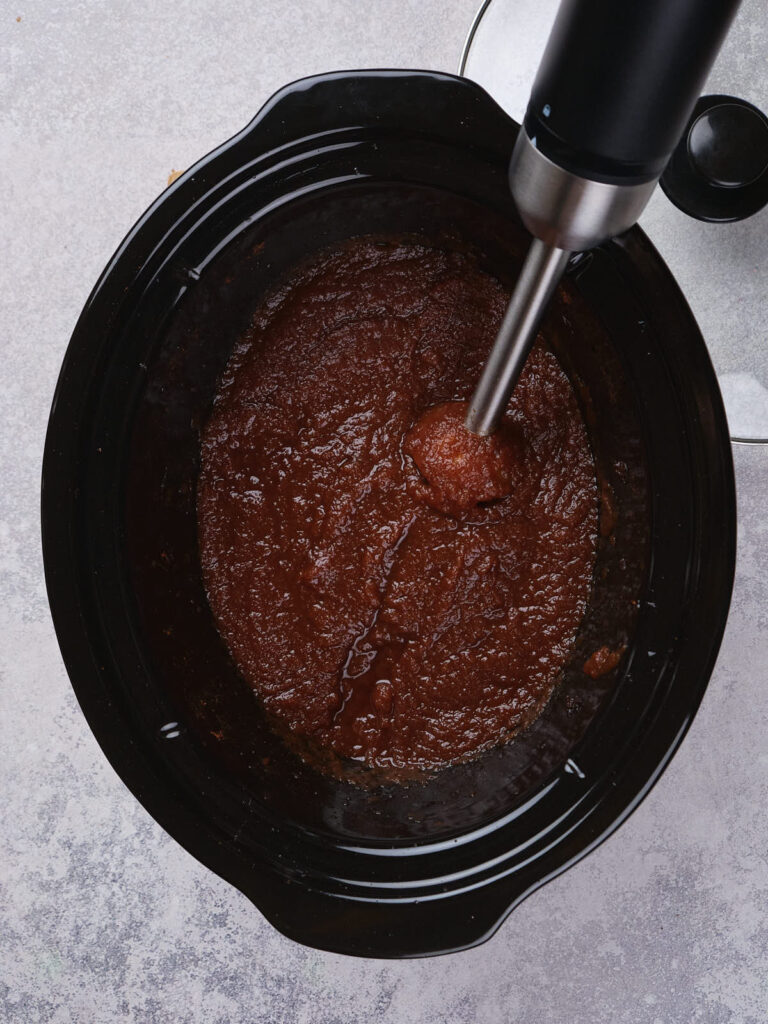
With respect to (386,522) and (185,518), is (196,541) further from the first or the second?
(386,522)

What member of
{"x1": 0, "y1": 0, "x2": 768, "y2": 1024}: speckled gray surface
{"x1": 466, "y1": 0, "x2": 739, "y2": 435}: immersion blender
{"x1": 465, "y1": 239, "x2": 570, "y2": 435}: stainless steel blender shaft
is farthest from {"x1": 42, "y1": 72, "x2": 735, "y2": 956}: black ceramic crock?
{"x1": 466, "y1": 0, "x2": 739, "y2": 435}: immersion blender

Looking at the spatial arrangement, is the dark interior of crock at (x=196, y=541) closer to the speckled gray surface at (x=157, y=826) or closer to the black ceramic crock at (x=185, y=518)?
the black ceramic crock at (x=185, y=518)

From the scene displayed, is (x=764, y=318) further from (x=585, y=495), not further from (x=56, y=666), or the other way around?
(x=56, y=666)

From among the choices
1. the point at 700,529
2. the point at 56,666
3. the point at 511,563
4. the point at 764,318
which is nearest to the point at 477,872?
the point at 511,563

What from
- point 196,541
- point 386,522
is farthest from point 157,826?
point 386,522

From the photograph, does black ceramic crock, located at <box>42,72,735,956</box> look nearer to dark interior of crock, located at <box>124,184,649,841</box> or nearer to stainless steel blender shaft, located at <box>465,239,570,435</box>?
dark interior of crock, located at <box>124,184,649,841</box>

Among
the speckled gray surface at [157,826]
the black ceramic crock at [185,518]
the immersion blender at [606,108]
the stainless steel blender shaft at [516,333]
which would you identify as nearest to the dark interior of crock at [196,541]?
the black ceramic crock at [185,518]
